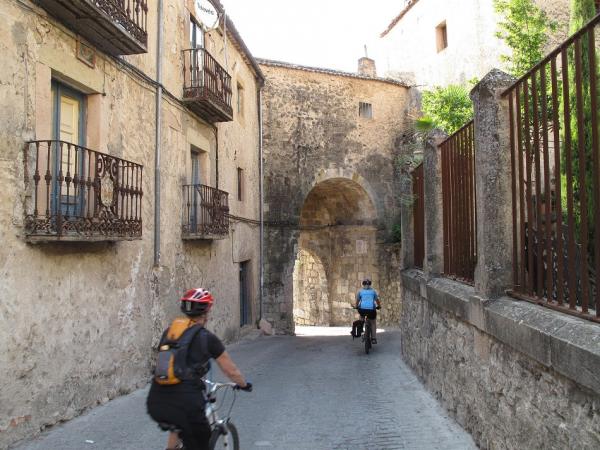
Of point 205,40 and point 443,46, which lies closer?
point 205,40

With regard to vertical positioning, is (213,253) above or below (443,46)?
below

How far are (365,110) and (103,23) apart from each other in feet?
45.7

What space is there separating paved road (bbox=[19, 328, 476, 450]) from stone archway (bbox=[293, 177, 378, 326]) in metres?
10.8

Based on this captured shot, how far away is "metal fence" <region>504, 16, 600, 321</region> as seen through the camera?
2.84m

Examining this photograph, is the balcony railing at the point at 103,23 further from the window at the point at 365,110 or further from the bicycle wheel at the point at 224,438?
the window at the point at 365,110

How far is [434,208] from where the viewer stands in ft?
22.1

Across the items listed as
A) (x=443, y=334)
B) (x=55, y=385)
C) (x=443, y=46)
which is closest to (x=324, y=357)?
(x=443, y=334)

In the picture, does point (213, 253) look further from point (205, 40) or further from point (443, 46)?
point (443, 46)

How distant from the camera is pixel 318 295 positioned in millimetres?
21562

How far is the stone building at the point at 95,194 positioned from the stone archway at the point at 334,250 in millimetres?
9638

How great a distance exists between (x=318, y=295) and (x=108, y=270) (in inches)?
617

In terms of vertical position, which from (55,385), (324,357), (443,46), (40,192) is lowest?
(324,357)

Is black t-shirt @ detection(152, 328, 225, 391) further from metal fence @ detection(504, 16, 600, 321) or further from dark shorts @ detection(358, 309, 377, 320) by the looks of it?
dark shorts @ detection(358, 309, 377, 320)

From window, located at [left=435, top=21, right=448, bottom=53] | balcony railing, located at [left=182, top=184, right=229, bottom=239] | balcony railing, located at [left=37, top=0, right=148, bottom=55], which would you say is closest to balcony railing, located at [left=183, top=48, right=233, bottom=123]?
balcony railing, located at [left=182, top=184, right=229, bottom=239]
